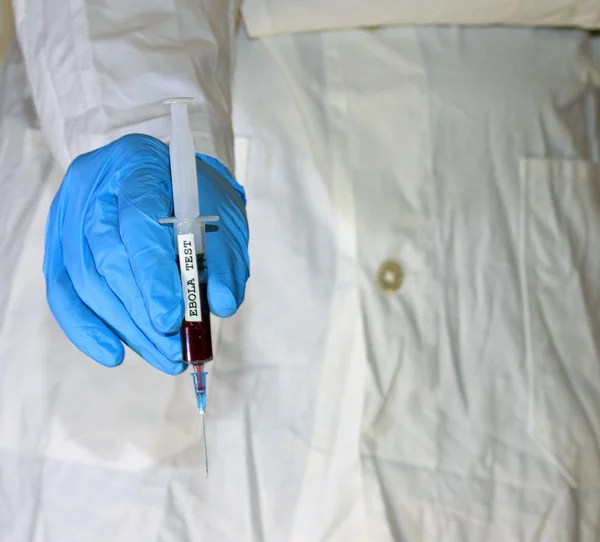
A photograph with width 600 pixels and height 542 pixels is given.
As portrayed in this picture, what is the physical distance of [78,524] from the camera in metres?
0.69

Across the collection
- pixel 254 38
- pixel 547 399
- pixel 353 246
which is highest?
pixel 254 38

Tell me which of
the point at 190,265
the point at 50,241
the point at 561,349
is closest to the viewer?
the point at 190,265

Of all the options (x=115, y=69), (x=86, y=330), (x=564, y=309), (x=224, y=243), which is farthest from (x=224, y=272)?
(x=564, y=309)

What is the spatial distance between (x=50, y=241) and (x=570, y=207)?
64cm

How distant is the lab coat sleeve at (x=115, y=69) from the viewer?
678 mm

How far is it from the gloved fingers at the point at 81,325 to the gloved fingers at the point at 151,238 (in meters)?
0.08

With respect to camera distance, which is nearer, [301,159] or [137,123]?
[137,123]

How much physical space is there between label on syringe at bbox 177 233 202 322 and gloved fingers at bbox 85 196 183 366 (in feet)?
0.17

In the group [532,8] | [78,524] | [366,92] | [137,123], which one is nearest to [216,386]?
[78,524]

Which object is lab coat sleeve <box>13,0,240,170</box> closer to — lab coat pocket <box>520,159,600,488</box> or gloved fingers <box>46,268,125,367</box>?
gloved fingers <box>46,268,125,367</box>

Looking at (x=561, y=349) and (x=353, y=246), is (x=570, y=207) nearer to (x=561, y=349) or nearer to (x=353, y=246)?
(x=561, y=349)

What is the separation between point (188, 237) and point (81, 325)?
0.17 m

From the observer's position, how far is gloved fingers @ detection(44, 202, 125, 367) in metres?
0.60

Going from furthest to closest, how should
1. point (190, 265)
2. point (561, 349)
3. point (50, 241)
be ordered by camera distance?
point (561, 349) < point (50, 241) < point (190, 265)
